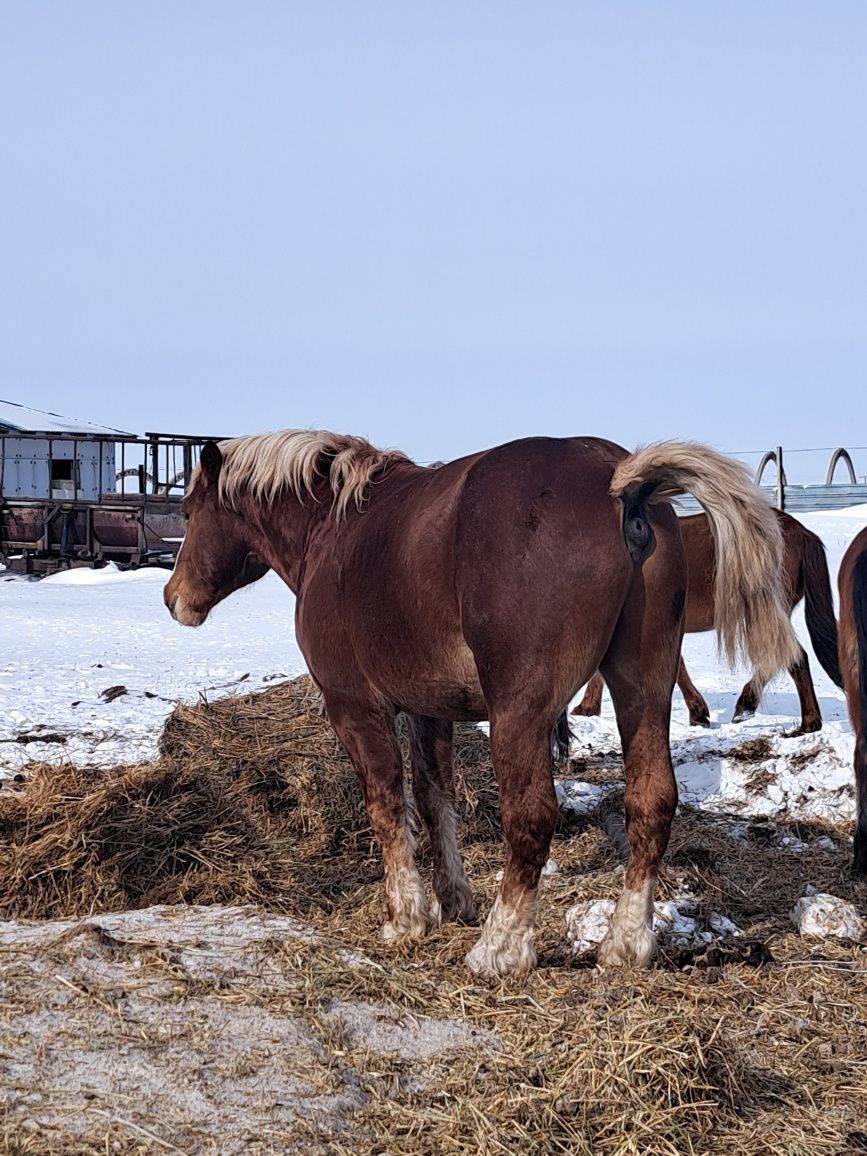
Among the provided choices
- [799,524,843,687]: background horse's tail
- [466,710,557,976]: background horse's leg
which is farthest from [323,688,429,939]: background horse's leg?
[799,524,843,687]: background horse's tail

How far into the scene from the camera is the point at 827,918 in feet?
14.2

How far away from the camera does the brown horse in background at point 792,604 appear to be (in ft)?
28.1

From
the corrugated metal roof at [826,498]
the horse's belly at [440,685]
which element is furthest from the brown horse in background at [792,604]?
the corrugated metal roof at [826,498]

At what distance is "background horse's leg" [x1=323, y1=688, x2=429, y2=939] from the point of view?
4332 mm

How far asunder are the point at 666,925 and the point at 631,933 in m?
0.60

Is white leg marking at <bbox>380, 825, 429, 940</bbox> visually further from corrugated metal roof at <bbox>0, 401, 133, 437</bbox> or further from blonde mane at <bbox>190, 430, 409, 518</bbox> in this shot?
corrugated metal roof at <bbox>0, 401, 133, 437</bbox>

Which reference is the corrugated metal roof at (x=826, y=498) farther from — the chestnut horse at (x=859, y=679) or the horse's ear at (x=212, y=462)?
the horse's ear at (x=212, y=462)

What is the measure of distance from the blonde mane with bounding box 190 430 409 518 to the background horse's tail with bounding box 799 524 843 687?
14.9ft

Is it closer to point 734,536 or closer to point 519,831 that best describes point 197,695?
point 519,831

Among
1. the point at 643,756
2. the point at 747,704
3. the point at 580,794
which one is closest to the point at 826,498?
the point at 747,704

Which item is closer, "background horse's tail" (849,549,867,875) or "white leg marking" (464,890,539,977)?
"white leg marking" (464,890,539,977)

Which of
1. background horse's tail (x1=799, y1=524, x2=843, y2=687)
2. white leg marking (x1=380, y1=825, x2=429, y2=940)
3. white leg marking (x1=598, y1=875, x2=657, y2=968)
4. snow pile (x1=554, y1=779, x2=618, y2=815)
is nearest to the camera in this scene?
white leg marking (x1=598, y1=875, x2=657, y2=968)

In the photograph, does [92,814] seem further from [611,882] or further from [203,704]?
[611,882]

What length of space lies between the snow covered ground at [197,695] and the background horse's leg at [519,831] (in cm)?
271
